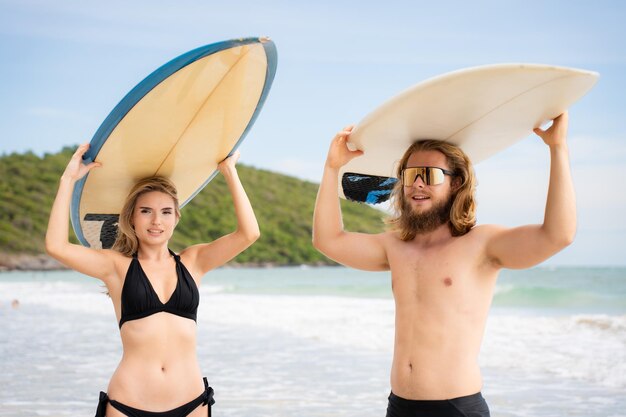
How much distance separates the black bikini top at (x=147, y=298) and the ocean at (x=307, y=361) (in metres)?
3.10

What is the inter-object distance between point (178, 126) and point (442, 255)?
60.7 inches

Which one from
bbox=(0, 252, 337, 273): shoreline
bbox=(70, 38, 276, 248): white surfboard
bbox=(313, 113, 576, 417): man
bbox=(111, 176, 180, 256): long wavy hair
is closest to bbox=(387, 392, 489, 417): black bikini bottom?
bbox=(313, 113, 576, 417): man

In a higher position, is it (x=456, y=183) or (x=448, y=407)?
(x=456, y=183)

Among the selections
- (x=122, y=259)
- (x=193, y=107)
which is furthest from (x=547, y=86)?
(x=122, y=259)

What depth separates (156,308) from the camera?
349cm

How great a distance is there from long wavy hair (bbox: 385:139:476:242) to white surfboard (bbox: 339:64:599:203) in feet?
0.26

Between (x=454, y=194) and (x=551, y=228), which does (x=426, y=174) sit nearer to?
(x=454, y=194)

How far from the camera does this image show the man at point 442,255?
289cm

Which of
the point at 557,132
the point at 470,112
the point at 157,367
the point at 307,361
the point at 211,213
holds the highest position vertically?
the point at 211,213

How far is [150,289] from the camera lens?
3.50 m

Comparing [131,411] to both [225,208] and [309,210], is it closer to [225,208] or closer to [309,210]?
[225,208]

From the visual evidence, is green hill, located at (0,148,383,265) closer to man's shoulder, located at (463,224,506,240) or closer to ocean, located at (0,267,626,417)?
ocean, located at (0,267,626,417)

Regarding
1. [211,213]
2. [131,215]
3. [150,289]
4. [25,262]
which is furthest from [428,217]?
[211,213]

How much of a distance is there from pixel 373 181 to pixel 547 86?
1.19m
